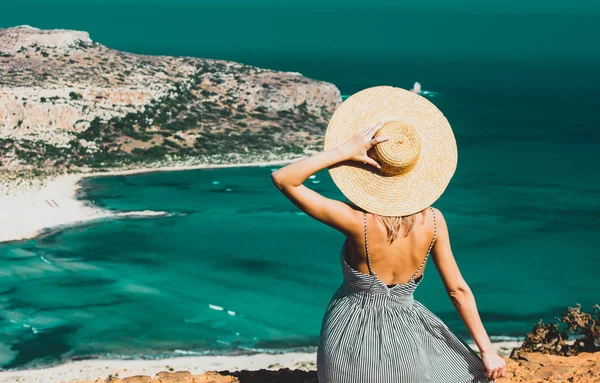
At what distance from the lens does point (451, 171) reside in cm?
475

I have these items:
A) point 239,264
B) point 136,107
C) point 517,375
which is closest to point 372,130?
point 517,375

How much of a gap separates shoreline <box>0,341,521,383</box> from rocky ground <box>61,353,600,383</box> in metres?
12.7

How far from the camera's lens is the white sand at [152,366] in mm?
20781

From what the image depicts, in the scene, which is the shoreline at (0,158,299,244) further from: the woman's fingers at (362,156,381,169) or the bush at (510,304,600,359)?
the woman's fingers at (362,156,381,169)

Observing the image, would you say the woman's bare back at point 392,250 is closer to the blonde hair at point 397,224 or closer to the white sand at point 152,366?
the blonde hair at point 397,224

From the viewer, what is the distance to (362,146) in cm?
454

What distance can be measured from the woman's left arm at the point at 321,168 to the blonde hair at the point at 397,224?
22 cm

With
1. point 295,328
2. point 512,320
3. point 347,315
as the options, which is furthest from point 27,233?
point 347,315

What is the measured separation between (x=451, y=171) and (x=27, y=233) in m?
33.3

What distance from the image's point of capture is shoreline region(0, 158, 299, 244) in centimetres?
3588

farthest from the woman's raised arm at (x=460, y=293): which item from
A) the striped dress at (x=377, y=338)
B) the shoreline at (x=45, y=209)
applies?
the shoreline at (x=45, y=209)

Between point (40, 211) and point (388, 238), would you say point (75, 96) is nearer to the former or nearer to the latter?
point (40, 211)

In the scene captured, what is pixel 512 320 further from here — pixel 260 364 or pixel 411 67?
pixel 411 67

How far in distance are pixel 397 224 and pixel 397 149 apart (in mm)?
458
